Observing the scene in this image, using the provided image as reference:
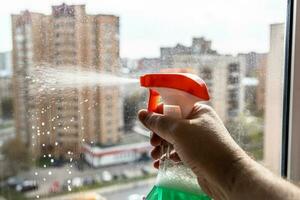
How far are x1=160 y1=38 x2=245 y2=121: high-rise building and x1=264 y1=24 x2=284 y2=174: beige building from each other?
Result: 2.5 inches

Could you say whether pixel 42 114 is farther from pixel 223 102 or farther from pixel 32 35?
pixel 223 102

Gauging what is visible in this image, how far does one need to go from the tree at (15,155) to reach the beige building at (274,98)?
0.50 meters

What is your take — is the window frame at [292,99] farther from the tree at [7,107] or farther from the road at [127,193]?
the tree at [7,107]

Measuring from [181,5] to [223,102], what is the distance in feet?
0.69

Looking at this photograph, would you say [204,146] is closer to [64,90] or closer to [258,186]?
[258,186]

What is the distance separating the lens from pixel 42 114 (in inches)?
27.9

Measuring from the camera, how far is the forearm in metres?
0.60

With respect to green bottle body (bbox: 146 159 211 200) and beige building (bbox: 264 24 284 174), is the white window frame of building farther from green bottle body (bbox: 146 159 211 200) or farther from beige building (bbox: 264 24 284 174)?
green bottle body (bbox: 146 159 211 200)

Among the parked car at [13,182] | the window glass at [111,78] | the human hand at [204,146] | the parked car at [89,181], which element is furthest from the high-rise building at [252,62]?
the parked car at [13,182]

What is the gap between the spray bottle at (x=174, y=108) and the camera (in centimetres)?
63

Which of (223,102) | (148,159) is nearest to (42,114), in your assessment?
(148,159)

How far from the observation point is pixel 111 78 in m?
0.77

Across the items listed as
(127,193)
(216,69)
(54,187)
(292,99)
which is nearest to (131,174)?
(127,193)

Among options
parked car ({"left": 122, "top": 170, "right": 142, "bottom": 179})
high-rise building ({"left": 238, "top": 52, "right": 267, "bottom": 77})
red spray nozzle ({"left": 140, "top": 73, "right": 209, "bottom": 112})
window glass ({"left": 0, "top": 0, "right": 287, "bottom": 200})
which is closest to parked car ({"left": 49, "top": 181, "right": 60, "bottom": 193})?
window glass ({"left": 0, "top": 0, "right": 287, "bottom": 200})
